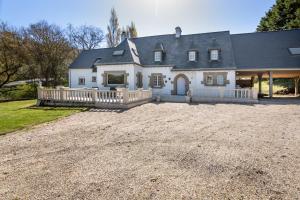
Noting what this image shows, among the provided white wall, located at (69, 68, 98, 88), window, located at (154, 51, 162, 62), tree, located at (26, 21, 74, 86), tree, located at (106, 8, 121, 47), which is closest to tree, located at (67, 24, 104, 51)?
tree, located at (106, 8, 121, 47)

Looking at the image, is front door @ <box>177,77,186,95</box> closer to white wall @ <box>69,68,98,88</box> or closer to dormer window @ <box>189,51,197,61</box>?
dormer window @ <box>189,51,197,61</box>

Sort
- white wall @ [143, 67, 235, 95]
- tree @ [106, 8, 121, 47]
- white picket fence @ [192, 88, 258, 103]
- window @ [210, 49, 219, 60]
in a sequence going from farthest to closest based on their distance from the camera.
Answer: tree @ [106, 8, 121, 47] < window @ [210, 49, 219, 60] < white wall @ [143, 67, 235, 95] < white picket fence @ [192, 88, 258, 103]

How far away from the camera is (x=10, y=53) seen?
85.7ft

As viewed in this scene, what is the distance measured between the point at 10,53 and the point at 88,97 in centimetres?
1831

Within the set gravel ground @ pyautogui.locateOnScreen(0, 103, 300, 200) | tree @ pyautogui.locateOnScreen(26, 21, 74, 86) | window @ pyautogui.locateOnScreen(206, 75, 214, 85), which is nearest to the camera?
gravel ground @ pyautogui.locateOnScreen(0, 103, 300, 200)

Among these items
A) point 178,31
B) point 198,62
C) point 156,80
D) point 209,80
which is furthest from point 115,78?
point 209,80

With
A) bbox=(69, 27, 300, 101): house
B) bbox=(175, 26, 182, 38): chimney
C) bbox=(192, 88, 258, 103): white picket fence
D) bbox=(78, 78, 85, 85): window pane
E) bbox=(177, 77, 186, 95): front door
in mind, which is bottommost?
bbox=(192, 88, 258, 103): white picket fence

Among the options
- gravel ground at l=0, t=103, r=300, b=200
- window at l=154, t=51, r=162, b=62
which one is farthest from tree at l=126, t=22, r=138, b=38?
gravel ground at l=0, t=103, r=300, b=200

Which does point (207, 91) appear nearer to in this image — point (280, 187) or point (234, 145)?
point (234, 145)

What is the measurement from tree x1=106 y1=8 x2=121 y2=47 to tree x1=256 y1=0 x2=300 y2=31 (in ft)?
92.2

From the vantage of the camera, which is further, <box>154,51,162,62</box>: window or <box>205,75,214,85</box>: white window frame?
<box>154,51,162,62</box>: window

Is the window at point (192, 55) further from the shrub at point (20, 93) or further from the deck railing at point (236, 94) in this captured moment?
the shrub at point (20, 93)

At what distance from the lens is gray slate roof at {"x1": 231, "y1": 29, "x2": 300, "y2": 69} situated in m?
20.4

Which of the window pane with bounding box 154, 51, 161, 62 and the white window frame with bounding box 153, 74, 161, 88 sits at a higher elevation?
the window pane with bounding box 154, 51, 161, 62
